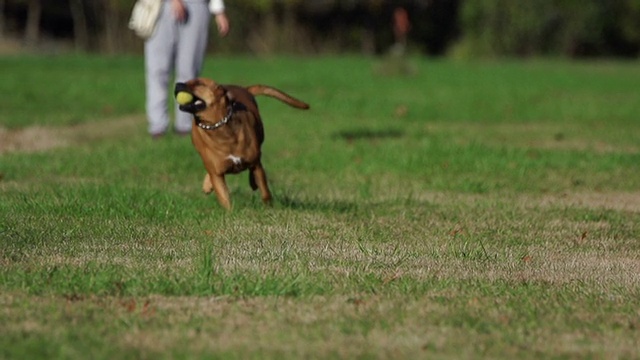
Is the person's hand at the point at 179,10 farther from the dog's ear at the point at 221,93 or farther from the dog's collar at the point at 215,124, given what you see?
the dog's collar at the point at 215,124

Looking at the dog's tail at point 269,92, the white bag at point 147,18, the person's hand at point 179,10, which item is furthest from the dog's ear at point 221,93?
the white bag at point 147,18

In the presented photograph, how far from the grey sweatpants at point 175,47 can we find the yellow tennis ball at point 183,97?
5.47 metres

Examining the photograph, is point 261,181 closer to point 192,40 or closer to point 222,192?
point 222,192

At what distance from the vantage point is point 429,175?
40.3 ft

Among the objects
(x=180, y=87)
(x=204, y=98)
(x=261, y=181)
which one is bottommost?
(x=261, y=181)

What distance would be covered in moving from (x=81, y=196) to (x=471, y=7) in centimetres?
4411

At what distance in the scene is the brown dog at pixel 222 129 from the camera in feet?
28.9

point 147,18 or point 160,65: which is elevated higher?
point 147,18

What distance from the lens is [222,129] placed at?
8914 mm

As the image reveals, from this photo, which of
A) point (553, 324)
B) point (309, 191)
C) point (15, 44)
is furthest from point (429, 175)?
point (15, 44)

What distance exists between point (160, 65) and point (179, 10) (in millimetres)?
788

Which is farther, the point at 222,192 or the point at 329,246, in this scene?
the point at 222,192

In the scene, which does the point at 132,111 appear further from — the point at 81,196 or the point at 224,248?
the point at 224,248

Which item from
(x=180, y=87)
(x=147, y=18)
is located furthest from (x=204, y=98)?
(x=147, y=18)
